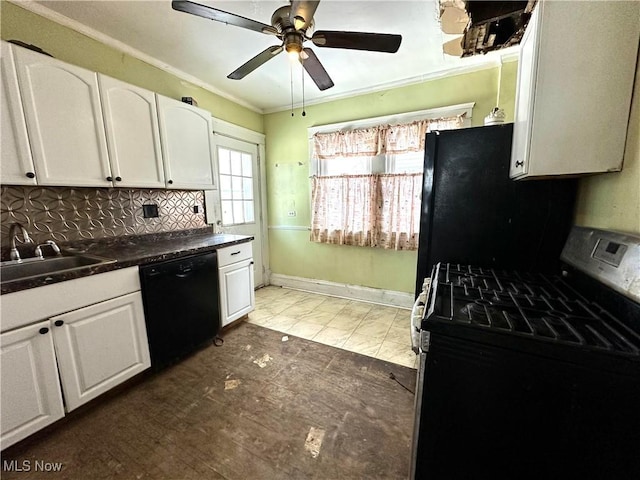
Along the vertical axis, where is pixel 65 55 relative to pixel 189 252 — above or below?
above

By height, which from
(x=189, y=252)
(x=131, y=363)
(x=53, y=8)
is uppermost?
(x=53, y=8)

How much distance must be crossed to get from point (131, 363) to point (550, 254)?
2.67 m

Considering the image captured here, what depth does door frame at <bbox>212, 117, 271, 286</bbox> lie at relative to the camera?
3.03m

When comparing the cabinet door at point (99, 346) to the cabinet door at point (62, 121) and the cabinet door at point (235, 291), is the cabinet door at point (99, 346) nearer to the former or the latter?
the cabinet door at point (235, 291)

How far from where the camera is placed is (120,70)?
2127 millimetres

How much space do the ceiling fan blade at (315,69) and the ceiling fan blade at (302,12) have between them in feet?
0.83

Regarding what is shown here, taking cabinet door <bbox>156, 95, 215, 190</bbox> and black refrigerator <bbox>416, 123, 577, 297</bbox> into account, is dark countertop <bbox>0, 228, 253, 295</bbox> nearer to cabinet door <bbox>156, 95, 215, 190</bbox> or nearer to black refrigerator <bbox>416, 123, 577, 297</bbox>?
cabinet door <bbox>156, 95, 215, 190</bbox>

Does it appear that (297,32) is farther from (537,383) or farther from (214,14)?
(537,383)

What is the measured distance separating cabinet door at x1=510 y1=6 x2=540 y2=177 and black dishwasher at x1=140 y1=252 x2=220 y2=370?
7.23 ft

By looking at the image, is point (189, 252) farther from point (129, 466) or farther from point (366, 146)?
point (366, 146)

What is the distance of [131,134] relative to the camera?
6.40 feet

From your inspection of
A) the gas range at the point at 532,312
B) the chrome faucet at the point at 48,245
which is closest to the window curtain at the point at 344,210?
the gas range at the point at 532,312

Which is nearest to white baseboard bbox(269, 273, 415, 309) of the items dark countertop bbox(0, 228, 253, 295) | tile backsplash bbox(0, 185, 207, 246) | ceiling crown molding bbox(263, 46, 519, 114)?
dark countertop bbox(0, 228, 253, 295)

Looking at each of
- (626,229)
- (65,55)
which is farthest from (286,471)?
(65,55)
